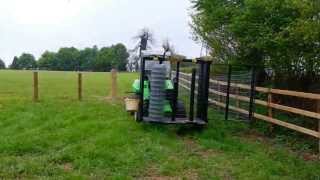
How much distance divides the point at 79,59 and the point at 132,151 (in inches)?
4179

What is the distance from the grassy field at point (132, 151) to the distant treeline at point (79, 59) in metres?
88.1

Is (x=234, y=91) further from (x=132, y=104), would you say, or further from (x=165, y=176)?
(x=165, y=176)

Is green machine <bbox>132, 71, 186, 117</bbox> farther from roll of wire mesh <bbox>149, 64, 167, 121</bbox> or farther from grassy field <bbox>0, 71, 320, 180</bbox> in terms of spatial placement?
grassy field <bbox>0, 71, 320, 180</bbox>

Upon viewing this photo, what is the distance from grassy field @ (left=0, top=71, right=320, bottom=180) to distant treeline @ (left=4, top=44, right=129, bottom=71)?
88081 mm

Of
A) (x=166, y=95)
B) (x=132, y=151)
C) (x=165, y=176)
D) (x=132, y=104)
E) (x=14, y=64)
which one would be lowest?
(x=14, y=64)

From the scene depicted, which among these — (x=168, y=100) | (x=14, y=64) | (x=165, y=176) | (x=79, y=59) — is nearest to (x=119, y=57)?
(x=79, y=59)

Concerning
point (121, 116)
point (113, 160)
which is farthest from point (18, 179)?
point (121, 116)

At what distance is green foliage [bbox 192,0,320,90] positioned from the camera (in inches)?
473

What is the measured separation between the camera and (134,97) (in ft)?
42.1

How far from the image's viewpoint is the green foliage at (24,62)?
120500mm

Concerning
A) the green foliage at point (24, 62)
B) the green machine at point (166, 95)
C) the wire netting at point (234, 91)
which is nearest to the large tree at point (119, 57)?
the green foliage at point (24, 62)

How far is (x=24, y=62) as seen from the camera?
122 metres

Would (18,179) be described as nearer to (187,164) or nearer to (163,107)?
(187,164)

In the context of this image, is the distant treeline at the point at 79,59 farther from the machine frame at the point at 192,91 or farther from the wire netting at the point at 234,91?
the machine frame at the point at 192,91
